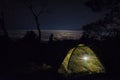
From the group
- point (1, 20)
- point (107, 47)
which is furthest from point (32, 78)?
point (1, 20)

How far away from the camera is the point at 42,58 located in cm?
1788

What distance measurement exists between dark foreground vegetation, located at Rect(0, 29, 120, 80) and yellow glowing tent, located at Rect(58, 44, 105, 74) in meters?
0.34

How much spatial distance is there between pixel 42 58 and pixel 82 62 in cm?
603

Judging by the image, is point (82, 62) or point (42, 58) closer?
point (82, 62)

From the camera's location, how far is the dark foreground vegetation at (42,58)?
1290 centimetres

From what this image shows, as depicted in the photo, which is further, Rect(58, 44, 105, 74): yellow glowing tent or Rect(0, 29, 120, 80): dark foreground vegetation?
Rect(0, 29, 120, 80): dark foreground vegetation

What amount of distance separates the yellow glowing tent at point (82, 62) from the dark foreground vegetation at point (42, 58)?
0.34 m

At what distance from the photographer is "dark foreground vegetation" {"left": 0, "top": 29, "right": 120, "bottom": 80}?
12.9 meters

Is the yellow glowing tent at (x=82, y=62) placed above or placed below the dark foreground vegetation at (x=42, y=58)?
above

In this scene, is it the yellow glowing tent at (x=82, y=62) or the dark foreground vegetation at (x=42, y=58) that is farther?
the dark foreground vegetation at (x=42, y=58)

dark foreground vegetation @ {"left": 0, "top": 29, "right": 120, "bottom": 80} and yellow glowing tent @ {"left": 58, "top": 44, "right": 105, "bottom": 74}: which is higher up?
yellow glowing tent @ {"left": 58, "top": 44, "right": 105, "bottom": 74}

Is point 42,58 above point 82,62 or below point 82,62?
below

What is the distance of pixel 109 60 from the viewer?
600 inches

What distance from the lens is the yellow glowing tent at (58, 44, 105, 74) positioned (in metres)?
12.1
